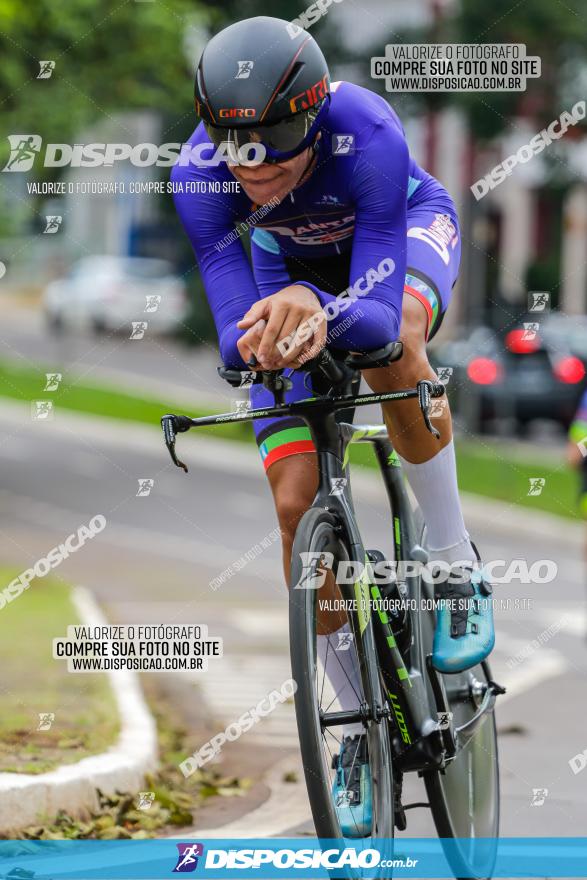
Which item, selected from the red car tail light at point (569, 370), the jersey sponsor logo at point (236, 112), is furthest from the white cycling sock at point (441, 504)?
the red car tail light at point (569, 370)

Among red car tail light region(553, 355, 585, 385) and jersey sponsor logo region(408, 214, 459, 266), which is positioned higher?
red car tail light region(553, 355, 585, 385)

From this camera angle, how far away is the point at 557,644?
34.4ft

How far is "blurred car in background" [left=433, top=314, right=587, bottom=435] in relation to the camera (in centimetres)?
2327

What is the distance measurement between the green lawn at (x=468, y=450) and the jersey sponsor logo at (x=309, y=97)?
11955mm

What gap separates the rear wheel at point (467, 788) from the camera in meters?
4.81

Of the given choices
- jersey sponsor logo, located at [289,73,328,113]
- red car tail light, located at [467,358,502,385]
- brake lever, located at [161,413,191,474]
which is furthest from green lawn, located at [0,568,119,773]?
red car tail light, located at [467,358,502,385]

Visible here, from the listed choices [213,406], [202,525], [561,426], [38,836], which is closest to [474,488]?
[202,525]

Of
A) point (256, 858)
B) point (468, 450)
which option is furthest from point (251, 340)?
point (468, 450)

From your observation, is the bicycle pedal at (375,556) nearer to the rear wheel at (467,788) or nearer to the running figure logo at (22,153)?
the rear wheel at (467,788)

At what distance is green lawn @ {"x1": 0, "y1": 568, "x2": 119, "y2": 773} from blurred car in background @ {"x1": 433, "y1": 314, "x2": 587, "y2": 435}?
496 inches

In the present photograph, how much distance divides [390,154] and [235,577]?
32.9 ft

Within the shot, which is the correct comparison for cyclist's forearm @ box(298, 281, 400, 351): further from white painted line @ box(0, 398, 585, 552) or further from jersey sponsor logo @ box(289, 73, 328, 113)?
white painted line @ box(0, 398, 585, 552)

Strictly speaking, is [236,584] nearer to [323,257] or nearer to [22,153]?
[22,153]

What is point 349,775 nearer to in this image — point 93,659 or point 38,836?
point 38,836
